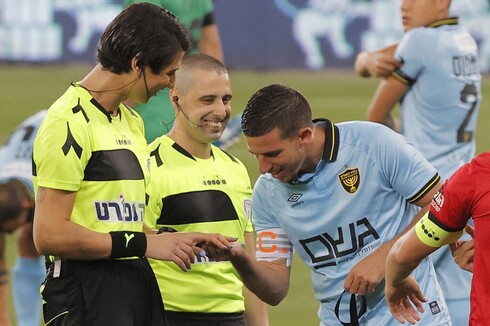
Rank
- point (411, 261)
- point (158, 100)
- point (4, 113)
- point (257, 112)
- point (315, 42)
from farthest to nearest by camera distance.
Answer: point (315, 42) < point (4, 113) < point (158, 100) < point (257, 112) < point (411, 261)

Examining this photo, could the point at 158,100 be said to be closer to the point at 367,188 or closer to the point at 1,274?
the point at 1,274


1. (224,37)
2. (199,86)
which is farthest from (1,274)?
(224,37)

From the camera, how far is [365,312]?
437 cm

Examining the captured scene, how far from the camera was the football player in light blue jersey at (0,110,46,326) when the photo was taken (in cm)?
627

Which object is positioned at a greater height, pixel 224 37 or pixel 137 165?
pixel 137 165

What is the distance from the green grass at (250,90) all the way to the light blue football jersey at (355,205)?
23.6 ft

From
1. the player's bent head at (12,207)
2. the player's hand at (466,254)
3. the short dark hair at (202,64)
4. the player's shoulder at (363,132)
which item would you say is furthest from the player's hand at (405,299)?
the player's bent head at (12,207)

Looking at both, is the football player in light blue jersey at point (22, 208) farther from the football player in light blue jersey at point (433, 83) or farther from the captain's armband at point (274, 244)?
the captain's armband at point (274, 244)

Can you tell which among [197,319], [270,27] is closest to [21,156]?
[197,319]

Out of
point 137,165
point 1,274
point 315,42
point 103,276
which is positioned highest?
point 137,165

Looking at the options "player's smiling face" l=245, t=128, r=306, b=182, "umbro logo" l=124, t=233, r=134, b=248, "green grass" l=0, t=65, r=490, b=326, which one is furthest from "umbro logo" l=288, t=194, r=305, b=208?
"green grass" l=0, t=65, r=490, b=326

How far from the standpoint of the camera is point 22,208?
6.29 metres

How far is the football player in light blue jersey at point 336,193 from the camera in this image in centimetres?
427

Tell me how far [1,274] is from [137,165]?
2.28m
